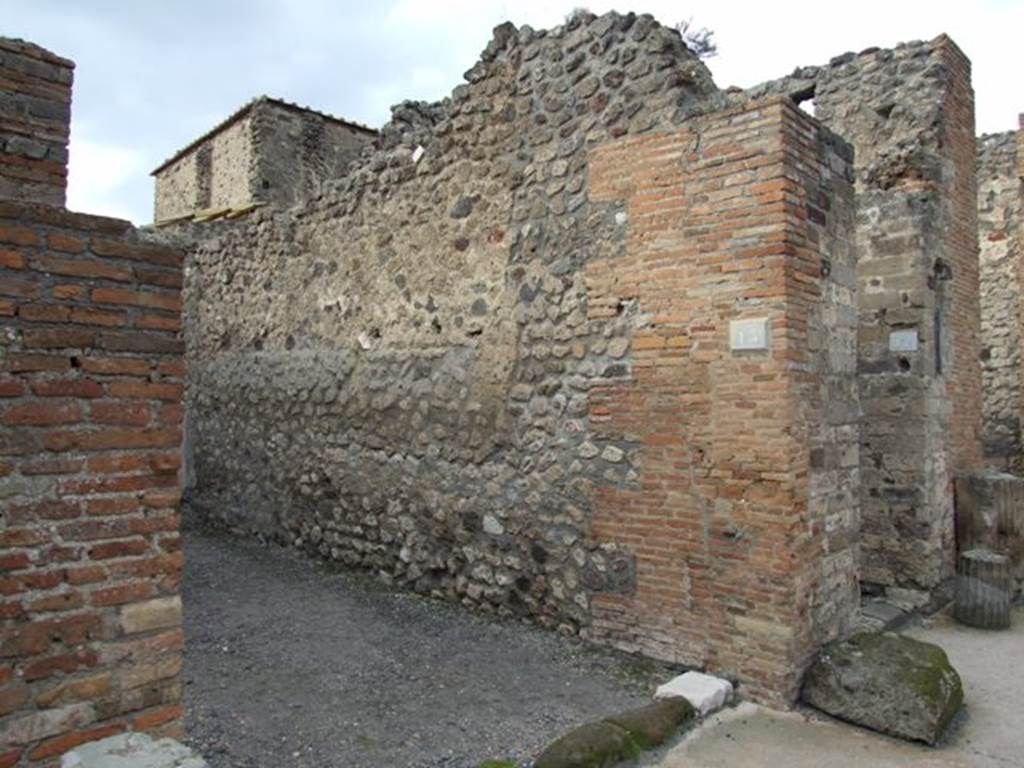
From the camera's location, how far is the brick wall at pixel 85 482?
7.63 feet

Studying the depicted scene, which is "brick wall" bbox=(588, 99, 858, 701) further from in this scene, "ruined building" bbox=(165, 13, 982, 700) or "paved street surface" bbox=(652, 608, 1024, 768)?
"paved street surface" bbox=(652, 608, 1024, 768)

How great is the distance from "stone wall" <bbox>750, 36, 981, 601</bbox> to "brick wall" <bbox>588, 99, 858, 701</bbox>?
1954 mm

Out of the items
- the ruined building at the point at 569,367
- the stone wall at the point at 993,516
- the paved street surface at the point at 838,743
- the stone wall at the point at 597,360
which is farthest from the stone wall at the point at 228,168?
the paved street surface at the point at 838,743

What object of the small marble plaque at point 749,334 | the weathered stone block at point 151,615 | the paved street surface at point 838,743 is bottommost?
the paved street surface at point 838,743

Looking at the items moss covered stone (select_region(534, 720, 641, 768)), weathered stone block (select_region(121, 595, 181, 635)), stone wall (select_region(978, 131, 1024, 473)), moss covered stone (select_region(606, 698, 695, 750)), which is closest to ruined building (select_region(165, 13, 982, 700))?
moss covered stone (select_region(606, 698, 695, 750))

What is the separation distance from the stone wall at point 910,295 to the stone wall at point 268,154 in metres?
10.2

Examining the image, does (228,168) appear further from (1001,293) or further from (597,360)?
(1001,293)

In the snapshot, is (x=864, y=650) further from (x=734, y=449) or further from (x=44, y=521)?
(x=44, y=521)

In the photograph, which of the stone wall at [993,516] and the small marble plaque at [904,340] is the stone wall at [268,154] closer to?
the small marble plaque at [904,340]

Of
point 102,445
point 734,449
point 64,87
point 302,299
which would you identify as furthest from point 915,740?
point 302,299

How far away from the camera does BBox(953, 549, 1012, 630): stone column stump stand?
5.82m

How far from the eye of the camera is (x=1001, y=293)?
10438mm

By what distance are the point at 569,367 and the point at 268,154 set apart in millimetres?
11721

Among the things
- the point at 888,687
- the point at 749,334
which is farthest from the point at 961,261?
the point at 888,687
